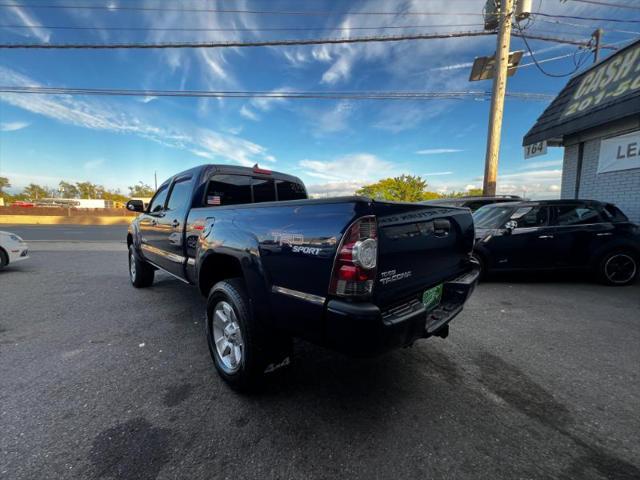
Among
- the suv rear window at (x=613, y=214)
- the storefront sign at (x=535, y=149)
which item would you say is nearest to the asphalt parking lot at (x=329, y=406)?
the suv rear window at (x=613, y=214)

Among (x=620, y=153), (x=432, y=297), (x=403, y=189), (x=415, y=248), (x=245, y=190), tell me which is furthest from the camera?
(x=403, y=189)

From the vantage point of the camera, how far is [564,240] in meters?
5.54

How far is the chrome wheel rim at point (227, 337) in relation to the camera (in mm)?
2420

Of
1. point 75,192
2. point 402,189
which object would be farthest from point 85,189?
point 402,189

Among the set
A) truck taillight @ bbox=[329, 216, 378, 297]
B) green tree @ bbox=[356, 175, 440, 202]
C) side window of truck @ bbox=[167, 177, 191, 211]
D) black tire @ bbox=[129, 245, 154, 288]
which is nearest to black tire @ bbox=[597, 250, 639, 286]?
truck taillight @ bbox=[329, 216, 378, 297]

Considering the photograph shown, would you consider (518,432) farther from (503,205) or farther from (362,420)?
(503,205)

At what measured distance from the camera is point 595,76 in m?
7.90

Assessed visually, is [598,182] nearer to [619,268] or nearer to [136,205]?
[619,268]

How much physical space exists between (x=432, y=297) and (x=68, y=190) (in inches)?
4585

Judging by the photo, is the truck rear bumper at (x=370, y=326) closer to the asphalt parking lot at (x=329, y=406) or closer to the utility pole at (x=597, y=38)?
the asphalt parking lot at (x=329, y=406)

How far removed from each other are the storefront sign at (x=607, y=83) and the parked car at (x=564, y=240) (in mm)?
3220

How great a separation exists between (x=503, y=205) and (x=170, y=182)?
6000mm

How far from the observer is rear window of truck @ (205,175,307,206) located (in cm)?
355

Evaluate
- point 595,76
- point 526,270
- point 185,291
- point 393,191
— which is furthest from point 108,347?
point 393,191
